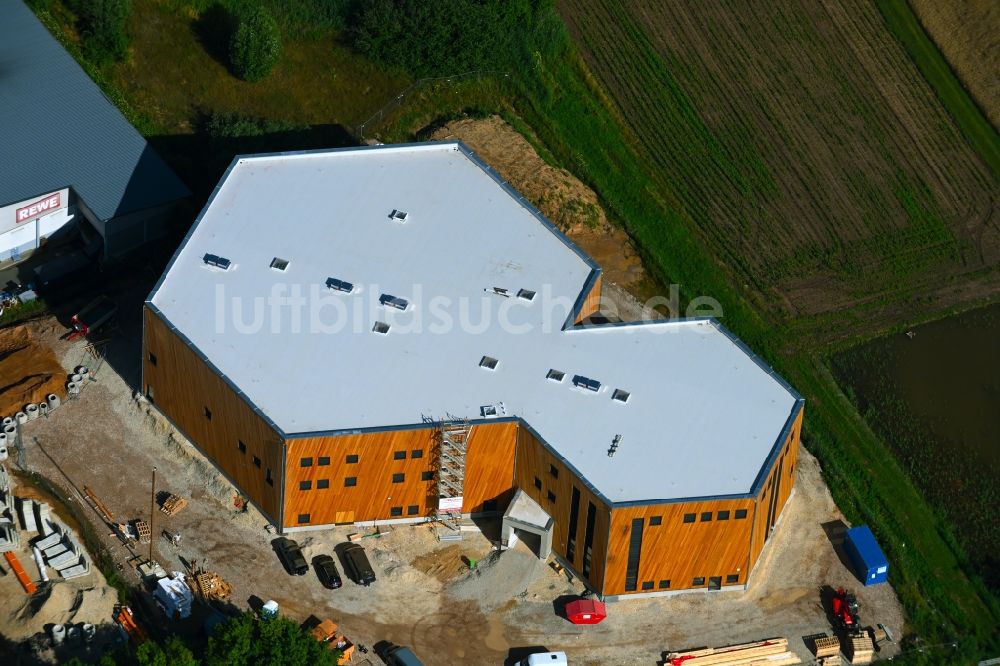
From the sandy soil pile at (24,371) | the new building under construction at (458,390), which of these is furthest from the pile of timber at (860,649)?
the sandy soil pile at (24,371)

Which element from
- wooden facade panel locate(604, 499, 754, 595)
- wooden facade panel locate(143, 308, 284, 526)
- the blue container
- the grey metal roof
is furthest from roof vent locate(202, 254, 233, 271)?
the blue container

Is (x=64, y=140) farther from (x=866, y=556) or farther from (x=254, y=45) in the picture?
(x=866, y=556)

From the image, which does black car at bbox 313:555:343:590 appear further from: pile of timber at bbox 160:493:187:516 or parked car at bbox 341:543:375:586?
pile of timber at bbox 160:493:187:516

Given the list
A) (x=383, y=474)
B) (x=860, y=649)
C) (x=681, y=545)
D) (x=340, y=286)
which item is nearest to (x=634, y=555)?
(x=681, y=545)

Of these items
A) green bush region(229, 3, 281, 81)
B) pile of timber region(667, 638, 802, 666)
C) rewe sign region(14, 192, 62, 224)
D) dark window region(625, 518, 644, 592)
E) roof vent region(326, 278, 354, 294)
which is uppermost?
green bush region(229, 3, 281, 81)

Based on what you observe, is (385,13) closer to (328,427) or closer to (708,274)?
(708,274)

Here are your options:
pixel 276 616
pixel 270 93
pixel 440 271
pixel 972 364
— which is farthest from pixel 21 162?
pixel 972 364
